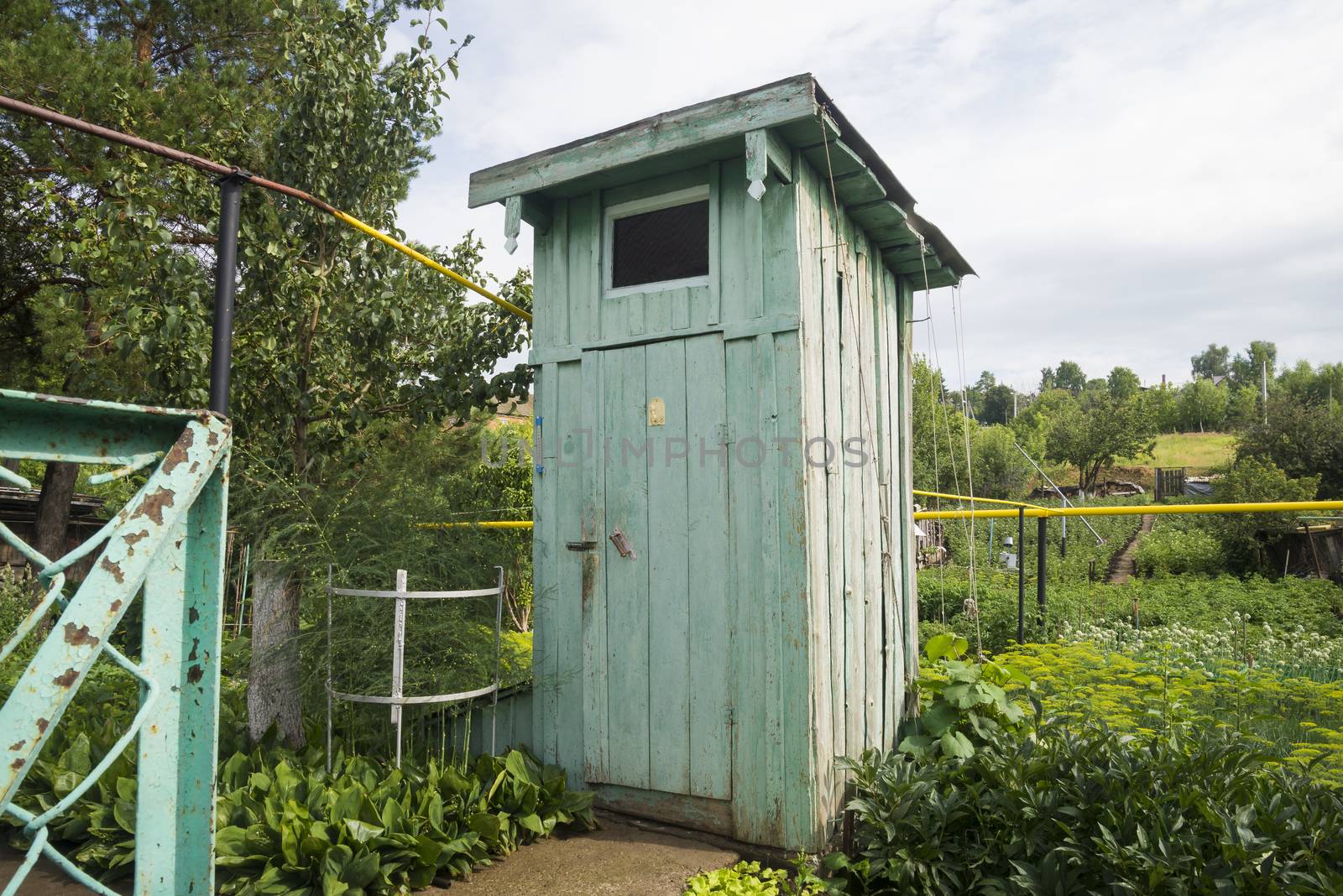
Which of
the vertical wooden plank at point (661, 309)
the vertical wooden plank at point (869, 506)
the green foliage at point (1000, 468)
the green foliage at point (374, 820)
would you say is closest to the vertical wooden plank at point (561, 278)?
the vertical wooden plank at point (661, 309)

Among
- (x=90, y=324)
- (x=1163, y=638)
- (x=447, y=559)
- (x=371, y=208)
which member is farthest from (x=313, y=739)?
(x=90, y=324)

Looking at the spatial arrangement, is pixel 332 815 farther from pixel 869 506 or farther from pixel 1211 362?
pixel 1211 362

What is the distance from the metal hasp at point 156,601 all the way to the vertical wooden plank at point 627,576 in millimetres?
2606

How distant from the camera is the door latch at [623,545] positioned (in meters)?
3.83

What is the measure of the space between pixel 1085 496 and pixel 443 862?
3497 cm

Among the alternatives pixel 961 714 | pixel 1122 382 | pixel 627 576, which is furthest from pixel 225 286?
pixel 1122 382

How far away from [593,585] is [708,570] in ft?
2.08

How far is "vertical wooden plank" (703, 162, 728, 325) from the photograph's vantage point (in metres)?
3.70

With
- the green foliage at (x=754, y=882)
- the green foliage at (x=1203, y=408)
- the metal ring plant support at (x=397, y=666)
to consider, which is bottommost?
the green foliage at (x=754, y=882)

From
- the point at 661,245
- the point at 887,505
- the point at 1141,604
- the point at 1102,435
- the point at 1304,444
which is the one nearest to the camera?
the point at 661,245

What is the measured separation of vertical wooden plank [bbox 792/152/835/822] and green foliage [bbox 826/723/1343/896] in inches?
10.4

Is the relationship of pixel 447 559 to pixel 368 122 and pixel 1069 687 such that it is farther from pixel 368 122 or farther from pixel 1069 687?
pixel 1069 687

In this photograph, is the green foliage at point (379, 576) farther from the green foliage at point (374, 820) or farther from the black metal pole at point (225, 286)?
the black metal pole at point (225, 286)

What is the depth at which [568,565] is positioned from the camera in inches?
159
